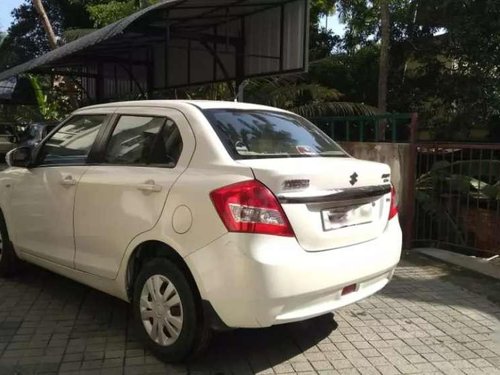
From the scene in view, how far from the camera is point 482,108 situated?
12953mm

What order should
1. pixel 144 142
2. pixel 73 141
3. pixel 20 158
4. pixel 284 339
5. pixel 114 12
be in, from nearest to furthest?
pixel 144 142 < pixel 284 339 < pixel 73 141 < pixel 20 158 < pixel 114 12

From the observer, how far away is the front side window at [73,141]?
450cm

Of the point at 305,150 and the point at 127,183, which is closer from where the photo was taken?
the point at 127,183

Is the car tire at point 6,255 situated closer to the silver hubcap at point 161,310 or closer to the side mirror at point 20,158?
the side mirror at point 20,158

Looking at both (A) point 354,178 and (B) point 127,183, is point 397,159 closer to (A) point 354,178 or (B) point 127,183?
(A) point 354,178

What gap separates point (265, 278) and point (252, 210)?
1.26ft

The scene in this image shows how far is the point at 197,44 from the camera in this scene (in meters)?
12.0

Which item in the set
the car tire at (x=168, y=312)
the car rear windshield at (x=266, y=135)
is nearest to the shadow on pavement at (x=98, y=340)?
the car tire at (x=168, y=312)

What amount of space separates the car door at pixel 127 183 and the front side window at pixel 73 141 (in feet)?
0.83

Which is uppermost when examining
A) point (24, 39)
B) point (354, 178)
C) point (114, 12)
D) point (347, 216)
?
point (24, 39)

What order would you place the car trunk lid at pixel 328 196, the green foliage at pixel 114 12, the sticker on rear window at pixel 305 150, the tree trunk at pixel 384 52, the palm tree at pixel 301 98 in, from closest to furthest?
the car trunk lid at pixel 328 196 → the sticker on rear window at pixel 305 150 → the palm tree at pixel 301 98 → the tree trunk at pixel 384 52 → the green foliage at pixel 114 12

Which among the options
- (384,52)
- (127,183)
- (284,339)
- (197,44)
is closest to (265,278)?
(284,339)

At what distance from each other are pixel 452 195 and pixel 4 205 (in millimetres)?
5080

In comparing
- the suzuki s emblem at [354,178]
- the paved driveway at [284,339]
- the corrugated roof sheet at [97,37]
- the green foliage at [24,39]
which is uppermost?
the green foliage at [24,39]
